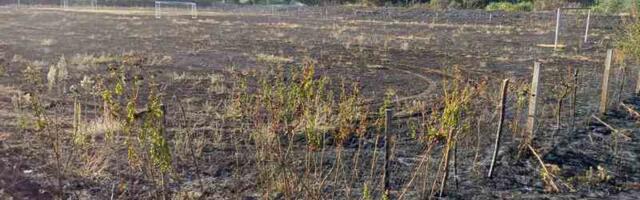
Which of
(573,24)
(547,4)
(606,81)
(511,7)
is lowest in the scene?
(606,81)

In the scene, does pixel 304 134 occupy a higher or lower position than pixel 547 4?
lower

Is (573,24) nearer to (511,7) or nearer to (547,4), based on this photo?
(511,7)

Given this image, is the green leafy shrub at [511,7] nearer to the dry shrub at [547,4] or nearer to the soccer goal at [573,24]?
the dry shrub at [547,4]

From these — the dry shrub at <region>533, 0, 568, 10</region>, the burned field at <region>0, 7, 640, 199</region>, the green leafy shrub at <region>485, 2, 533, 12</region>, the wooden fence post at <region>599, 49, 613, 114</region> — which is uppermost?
the dry shrub at <region>533, 0, 568, 10</region>

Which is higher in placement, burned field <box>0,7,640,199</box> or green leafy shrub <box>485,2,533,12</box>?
green leafy shrub <box>485,2,533,12</box>

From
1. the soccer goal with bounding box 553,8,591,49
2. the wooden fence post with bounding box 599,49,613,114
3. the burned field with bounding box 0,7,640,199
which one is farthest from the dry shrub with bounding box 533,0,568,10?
the wooden fence post with bounding box 599,49,613,114

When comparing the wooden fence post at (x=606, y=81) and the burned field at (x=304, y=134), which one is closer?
the burned field at (x=304, y=134)

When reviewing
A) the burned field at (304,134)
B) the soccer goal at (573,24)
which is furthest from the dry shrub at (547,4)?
the burned field at (304,134)

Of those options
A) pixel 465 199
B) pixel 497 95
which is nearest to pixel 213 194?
pixel 465 199

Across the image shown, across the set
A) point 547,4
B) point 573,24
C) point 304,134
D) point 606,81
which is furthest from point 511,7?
point 304,134

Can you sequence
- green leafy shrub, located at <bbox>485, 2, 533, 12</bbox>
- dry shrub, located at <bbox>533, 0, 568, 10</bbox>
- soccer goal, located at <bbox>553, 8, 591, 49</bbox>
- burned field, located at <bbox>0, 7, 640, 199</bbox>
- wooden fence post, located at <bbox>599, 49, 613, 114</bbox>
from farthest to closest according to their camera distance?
1. green leafy shrub, located at <bbox>485, 2, 533, 12</bbox>
2. dry shrub, located at <bbox>533, 0, 568, 10</bbox>
3. soccer goal, located at <bbox>553, 8, 591, 49</bbox>
4. wooden fence post, located at <bbox>599, 49, 613, 114</bbox>
5. burned field, located at <bbox>0, 7, 640, 199</bbox>

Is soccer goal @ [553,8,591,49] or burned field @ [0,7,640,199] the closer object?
burned field @ [0,7,640,199]

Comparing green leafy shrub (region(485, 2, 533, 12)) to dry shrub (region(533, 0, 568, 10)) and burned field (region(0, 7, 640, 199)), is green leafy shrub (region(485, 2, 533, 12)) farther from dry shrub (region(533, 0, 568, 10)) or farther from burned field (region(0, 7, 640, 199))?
burned field (region(0, 7, 640, 199))

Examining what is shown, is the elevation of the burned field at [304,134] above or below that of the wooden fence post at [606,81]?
below
